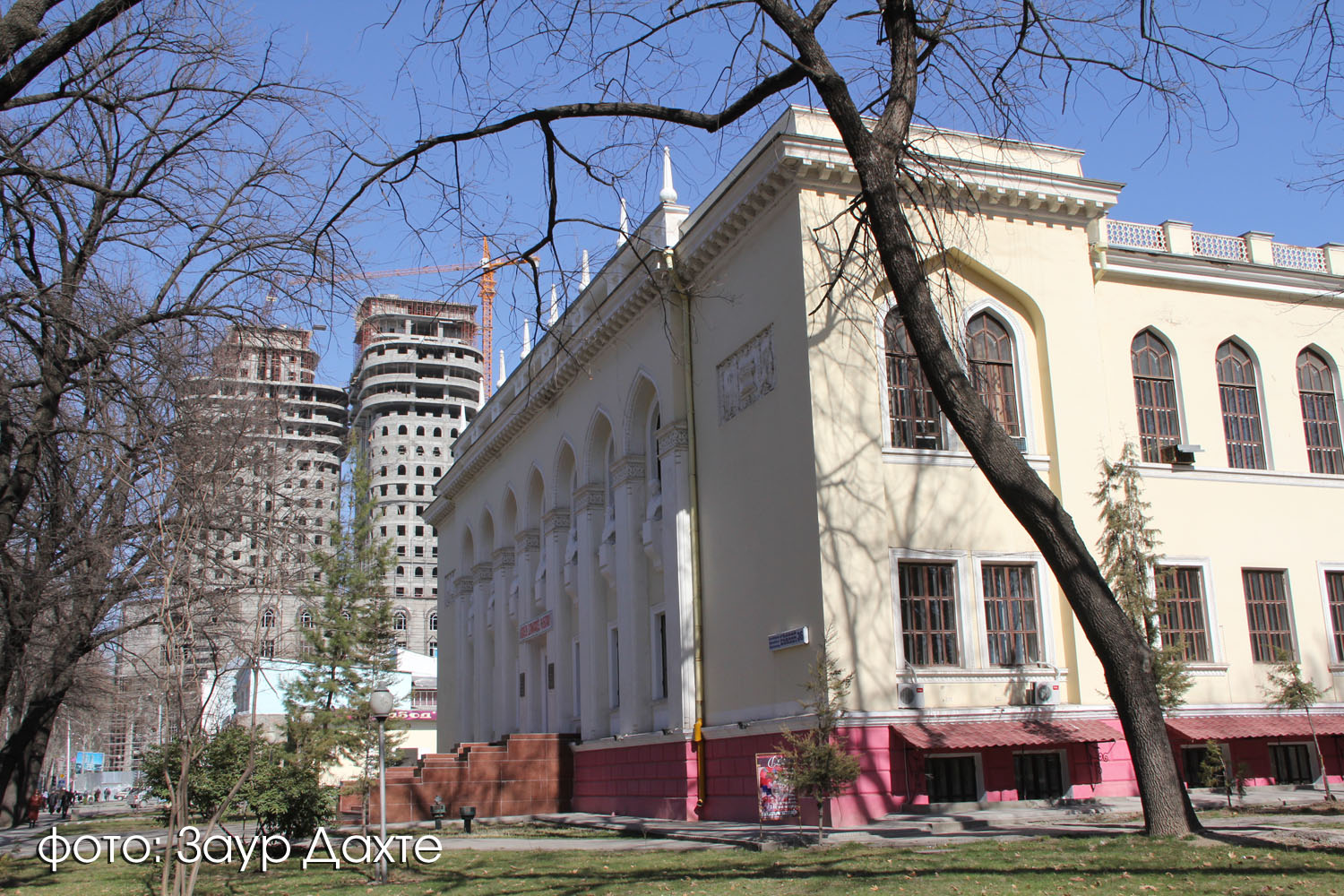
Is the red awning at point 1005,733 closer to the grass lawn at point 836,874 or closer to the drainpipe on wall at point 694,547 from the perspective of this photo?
the grass lawn at point 836,874

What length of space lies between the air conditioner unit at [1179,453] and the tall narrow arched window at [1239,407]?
131 cm

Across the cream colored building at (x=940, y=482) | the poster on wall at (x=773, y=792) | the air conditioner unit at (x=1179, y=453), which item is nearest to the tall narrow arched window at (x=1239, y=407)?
the cream colored building at (x=940, y=482)

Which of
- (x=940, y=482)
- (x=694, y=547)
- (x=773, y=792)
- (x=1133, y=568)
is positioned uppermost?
(x=940, y=482)

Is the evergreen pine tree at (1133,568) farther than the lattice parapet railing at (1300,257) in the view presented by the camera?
No

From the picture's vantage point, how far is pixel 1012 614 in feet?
66.4

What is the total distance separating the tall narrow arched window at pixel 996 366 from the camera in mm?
21266

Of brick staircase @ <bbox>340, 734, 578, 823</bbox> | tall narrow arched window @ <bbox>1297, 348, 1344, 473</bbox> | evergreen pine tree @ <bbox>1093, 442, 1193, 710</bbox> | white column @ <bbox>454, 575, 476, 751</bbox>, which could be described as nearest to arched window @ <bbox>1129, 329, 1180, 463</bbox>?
evergreen pine tree @ <bbox>1093, 442, 1193, 710</bbox>

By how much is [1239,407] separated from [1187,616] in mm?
4865

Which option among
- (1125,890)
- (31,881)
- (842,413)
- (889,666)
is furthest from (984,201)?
(31,881)

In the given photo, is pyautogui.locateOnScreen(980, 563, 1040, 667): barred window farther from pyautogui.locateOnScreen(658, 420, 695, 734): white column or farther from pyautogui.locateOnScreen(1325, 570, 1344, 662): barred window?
pyautogui.locateOnScreen(1325, 570, 1344, 662): barred window

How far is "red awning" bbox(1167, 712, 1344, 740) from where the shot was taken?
20.2m

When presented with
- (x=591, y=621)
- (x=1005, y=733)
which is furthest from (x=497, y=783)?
(x=1005, y=733)

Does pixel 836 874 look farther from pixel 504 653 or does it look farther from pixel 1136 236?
pixel 504 653

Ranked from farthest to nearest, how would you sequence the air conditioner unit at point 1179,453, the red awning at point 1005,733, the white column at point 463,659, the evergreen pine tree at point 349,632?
the evergreen pine tree at point 349,632, the white column at point 463,659, the air conditioner unit at point 1179,453, the red awning at point 1005,733
